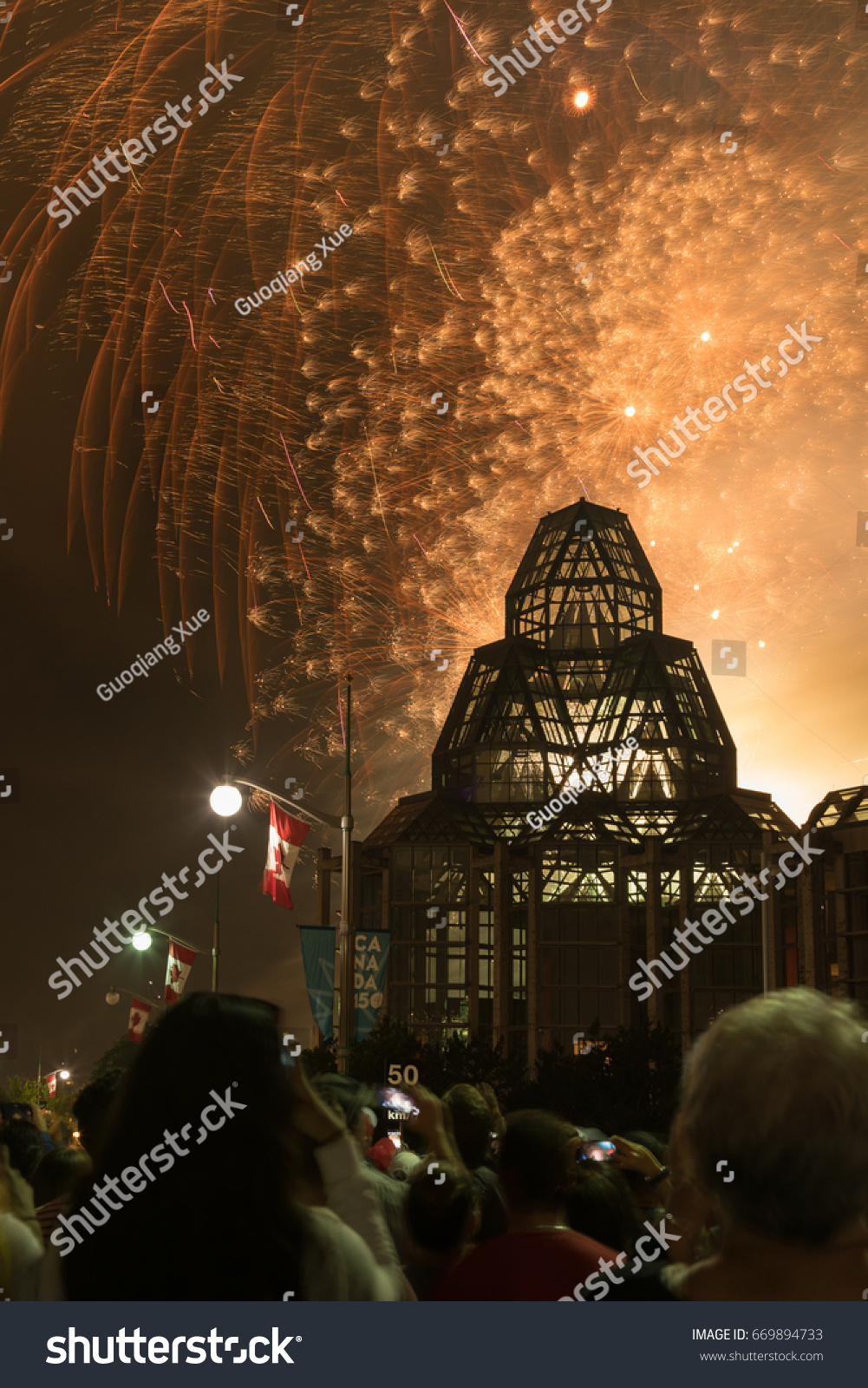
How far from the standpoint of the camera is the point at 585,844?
308ft

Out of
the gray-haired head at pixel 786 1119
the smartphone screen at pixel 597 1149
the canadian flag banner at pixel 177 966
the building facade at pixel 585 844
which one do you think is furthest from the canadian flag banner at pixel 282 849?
the building facade at pixel 585 844

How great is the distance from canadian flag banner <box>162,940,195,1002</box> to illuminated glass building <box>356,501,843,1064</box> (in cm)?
5187

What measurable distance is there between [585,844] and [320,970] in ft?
239

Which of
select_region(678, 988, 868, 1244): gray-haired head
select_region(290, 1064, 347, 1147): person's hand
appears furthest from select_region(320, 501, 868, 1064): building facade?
select_region(678, 988, 868, 1244): gray-haired head

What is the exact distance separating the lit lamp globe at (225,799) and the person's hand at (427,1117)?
17131mm

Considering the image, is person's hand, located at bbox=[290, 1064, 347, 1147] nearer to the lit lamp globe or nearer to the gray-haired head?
the gray-haired head

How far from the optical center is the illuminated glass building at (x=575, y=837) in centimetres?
9050

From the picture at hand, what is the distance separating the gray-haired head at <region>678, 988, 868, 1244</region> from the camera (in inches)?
125

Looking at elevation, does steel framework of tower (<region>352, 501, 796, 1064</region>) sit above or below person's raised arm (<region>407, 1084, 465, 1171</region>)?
above

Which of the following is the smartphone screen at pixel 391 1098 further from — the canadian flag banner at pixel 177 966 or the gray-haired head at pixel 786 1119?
the canadian flag banner at pixel 177 966

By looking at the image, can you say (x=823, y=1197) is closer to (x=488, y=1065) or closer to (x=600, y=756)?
(x=488, y=1065)

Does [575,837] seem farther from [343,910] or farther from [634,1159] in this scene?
[634,1159]

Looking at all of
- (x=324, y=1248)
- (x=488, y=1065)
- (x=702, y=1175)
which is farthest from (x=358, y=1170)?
(x=488, y=1065)

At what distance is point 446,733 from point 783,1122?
102m
